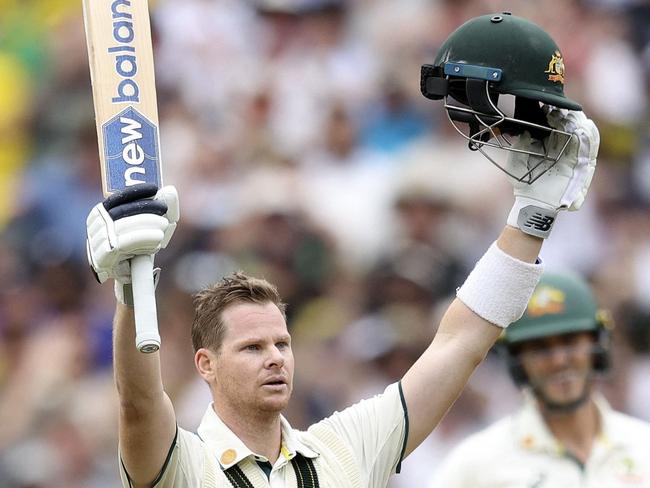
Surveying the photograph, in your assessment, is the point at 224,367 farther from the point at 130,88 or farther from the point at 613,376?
the point at 613,376

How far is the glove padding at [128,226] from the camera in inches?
130

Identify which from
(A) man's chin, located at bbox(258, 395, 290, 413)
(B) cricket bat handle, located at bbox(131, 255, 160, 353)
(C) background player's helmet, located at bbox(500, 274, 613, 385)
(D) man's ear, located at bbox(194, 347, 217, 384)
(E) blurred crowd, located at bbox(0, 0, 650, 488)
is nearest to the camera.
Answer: (B) cricket bat handle, located at bbox(131, 255, 160, 353)

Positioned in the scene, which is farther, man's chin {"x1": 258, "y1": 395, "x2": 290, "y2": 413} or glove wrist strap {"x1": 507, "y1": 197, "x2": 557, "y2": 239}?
glove wrist strap {"x1": 507, "y1": 197, "x2": 557, "y2": 239}

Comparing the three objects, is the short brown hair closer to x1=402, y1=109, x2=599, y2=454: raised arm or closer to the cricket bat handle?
x1=402, y1=109, x2=599, y2=454: raised arm

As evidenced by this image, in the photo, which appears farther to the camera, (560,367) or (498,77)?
(560,367)

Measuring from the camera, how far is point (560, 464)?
5.41 m

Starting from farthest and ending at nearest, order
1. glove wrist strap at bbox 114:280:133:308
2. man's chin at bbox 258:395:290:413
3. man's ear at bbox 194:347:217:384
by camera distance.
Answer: man's ear at bbox 194:347:217:384 < man's chin at bbox 258:395:290:413 < glove wrist strap at bbox 114:280:133:308

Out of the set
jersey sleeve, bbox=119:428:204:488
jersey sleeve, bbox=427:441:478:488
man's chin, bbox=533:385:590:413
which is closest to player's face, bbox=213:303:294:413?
jersey sleeve, bbox=119:428:204:488

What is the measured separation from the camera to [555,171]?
398 centimetres

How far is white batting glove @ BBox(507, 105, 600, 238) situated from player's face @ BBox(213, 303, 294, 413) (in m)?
0.74

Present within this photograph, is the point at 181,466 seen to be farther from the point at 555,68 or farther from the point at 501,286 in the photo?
the point at 555,68

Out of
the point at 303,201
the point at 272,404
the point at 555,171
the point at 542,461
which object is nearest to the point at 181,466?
the point at 272,404

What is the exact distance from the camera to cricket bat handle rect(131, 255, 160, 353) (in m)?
3.28

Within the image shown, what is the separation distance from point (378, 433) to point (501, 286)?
0.54 metres
